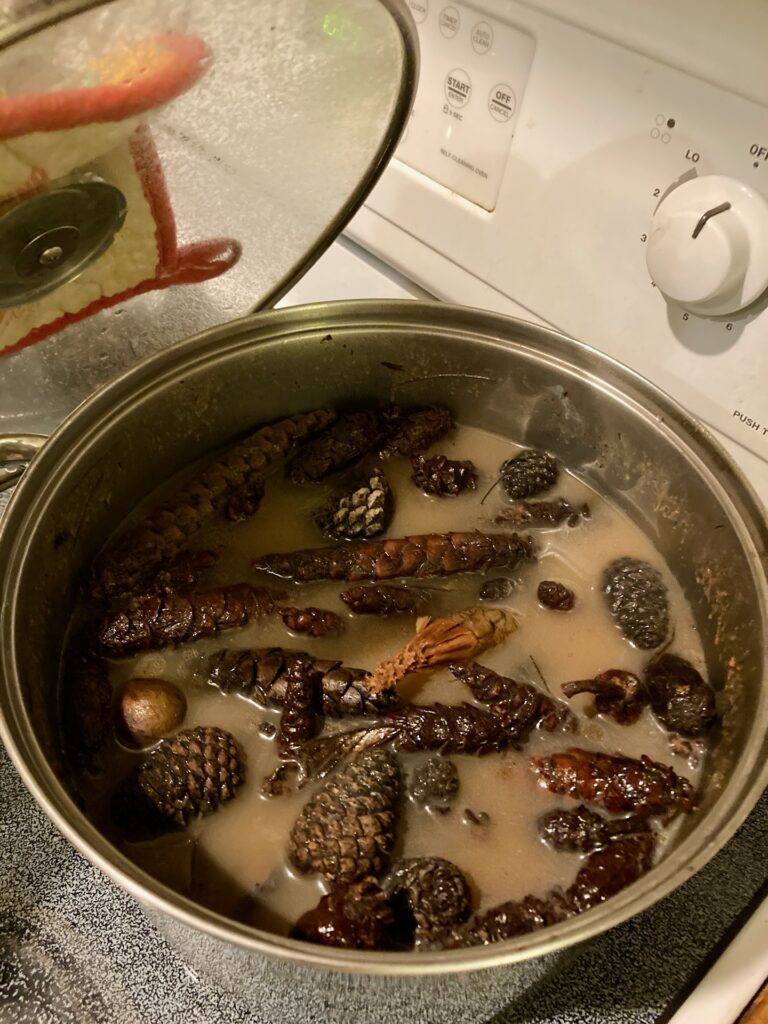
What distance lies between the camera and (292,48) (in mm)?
672

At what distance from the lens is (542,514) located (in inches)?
34.5

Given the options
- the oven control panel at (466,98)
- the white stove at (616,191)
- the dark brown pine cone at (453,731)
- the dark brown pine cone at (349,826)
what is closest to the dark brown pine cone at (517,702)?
the dark brown pine cone at (453,731)

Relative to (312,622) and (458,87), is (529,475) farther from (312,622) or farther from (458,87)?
(458,87)

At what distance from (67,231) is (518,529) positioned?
55 cm

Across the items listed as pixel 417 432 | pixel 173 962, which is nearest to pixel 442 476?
pixel 417 432

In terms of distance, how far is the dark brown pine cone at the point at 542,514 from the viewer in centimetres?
88

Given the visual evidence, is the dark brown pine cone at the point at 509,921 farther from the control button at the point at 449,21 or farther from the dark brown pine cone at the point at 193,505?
the control button at the point at 449,21

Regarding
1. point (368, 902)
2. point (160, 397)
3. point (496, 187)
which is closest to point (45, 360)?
point (160, 397)

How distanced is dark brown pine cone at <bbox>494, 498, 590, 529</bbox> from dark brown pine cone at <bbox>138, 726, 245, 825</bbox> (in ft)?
1.30

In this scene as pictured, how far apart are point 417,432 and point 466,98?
1.17ft

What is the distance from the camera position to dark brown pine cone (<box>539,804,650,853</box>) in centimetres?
64

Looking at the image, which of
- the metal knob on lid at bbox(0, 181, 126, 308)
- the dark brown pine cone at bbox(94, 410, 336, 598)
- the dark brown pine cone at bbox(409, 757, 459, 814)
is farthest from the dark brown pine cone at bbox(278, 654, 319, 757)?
the metal knob on lid at bbox(0, 181, 126, 308)

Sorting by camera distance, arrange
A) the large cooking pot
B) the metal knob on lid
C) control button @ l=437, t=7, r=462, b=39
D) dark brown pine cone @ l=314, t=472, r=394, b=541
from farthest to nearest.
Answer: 1. dark brown pine cone @ l=314, t=472, r=394, b=541
2. control button @ l=437, t=7, r=462, b=39
3. the metal knob on lid
4. the large cooking pot

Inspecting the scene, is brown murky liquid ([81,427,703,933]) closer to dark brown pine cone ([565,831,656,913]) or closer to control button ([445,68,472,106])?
dark brown pine cone ([565,831,656,913])
